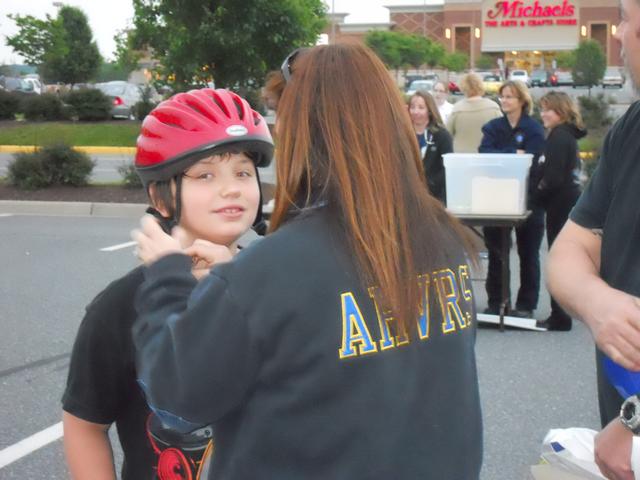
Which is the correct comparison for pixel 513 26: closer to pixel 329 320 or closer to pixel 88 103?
pixel 88 103

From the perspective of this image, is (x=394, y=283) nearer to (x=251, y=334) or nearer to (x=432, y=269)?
(x=432, y=269)


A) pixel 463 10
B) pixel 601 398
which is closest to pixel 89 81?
pixel 601 398

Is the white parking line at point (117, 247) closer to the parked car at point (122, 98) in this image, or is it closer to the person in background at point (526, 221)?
the person in background at point (526, 221)

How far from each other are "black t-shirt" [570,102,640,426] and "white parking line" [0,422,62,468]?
11.3 ft

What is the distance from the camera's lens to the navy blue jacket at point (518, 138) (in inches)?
314

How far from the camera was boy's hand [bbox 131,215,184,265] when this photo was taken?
70.5 inches

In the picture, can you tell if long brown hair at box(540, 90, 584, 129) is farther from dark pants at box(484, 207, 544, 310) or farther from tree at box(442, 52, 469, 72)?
tree at box(442, 52, 469, 72)

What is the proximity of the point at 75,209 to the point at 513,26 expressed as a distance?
84.0 metres

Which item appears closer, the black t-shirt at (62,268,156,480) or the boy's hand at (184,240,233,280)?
the boy's hand at (184,240,233,280)

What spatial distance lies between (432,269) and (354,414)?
1.04ft

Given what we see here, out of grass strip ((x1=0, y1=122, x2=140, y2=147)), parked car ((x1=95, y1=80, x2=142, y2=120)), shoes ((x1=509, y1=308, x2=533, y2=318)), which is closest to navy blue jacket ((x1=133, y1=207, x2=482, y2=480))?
shoes ((x1=509, y1=308, x2=533, y2=318))

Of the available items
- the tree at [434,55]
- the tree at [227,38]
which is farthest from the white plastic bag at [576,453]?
the tree at [434,55]

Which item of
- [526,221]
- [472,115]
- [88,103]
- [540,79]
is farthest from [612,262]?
[540,79]

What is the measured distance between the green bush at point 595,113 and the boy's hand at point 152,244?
18051 mm
